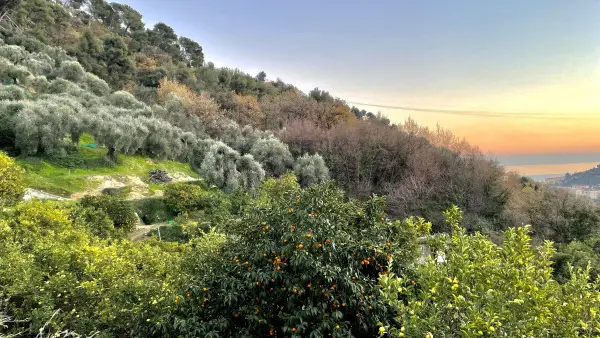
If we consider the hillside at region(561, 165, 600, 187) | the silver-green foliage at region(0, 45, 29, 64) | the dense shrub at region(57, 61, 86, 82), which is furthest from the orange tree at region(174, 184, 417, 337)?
the silver-green foliage at region(0, 45, 29, 64)

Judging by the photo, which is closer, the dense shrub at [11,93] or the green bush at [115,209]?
the green bush at [115,209]

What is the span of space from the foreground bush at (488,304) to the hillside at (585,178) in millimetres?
27451

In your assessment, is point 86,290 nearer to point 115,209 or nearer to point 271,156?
point 115,209

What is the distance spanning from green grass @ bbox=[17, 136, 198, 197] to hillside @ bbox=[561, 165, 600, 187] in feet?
98.3

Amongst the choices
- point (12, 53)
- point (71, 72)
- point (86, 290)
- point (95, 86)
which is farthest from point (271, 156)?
point (12, 53)

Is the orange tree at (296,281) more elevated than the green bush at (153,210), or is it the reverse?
the orange tree at (296,281)

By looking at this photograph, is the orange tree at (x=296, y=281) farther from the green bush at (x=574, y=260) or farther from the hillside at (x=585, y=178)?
the hillside at (x=585, y=178)

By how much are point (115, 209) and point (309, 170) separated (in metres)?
13.3

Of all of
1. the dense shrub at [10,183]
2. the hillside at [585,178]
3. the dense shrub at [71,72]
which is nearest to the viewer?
the dense shrub at [10,183]

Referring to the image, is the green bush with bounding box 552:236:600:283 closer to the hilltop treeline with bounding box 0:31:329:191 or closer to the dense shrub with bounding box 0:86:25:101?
the hilltop treeline with bounding box 0:31:329:191

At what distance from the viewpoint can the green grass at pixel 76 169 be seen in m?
14.2

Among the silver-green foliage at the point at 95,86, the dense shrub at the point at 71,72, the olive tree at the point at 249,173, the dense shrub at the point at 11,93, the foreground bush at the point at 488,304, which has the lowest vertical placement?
the olive tree at the point at 249,173

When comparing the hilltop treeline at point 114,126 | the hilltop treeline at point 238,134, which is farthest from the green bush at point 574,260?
the hilltop treeline at point 114,126

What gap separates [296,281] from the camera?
12.9ft
